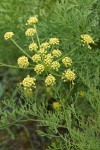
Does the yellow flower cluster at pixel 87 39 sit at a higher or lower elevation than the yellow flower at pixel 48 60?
higher

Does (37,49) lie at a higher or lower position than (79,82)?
higher

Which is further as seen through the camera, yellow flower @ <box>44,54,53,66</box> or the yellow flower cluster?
the yellow flower cluster

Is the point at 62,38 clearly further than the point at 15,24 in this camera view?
No

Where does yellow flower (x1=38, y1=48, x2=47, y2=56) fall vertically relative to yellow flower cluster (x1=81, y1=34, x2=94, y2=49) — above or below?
below

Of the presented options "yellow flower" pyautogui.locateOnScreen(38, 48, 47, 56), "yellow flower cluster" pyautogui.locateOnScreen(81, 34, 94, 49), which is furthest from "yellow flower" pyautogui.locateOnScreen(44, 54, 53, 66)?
"yellow flower cluster" pyautogui.locateOnScreen(81, 34, 94, 49)

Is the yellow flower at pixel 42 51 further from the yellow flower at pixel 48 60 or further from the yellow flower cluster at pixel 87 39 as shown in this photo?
the yellow flower cluster at pixel 87 39

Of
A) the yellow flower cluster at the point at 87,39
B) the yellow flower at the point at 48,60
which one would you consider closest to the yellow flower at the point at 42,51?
the yellow flower at the point at 48,60

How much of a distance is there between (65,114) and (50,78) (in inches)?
8.2

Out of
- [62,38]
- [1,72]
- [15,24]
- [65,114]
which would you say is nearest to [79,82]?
[62,38]

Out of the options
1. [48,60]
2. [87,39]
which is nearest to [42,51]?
[48,60]

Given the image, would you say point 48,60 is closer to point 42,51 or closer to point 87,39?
point 42,51

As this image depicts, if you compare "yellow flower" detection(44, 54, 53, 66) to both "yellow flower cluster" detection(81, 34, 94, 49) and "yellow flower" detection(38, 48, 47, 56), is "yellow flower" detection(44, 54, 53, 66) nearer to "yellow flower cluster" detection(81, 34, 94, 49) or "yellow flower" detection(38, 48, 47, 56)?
"yellow flower" detection(38, 48, 47, 56)

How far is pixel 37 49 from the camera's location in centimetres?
213

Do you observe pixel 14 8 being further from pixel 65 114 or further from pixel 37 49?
pixel 65 114
